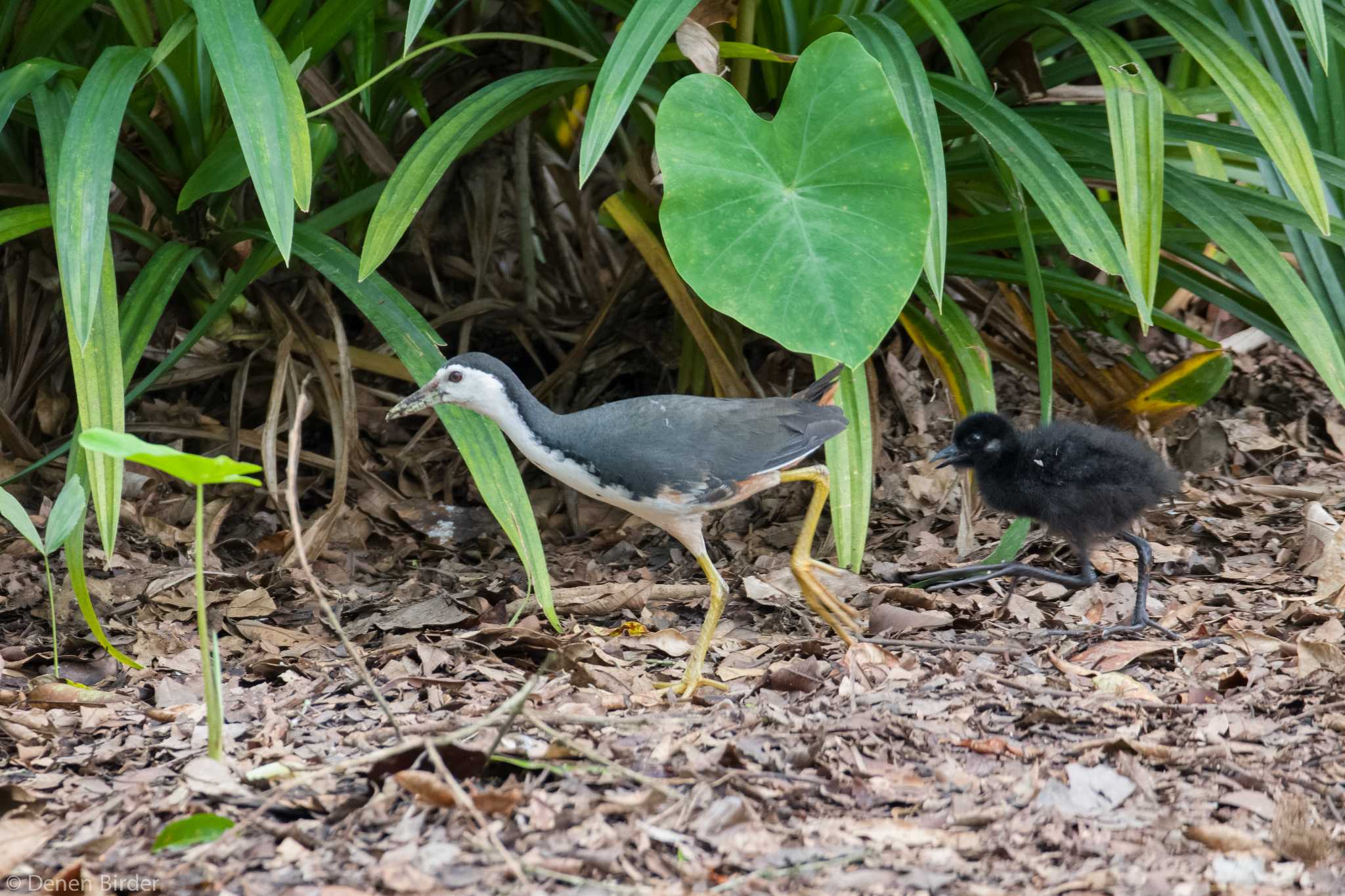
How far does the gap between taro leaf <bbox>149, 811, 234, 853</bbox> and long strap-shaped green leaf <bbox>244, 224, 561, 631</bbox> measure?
1.21 m

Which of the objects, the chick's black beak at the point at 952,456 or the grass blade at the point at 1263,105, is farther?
the chick's black beak at the point at 952,456

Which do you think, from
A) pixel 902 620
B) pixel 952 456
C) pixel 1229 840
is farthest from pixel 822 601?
pixel 1229 840

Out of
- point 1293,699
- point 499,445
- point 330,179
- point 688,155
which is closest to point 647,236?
point 688,155

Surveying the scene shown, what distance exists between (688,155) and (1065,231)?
1037 mm

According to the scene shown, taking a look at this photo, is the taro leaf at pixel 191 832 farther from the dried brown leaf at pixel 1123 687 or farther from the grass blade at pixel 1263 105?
the grass blade at pixel 1263 105

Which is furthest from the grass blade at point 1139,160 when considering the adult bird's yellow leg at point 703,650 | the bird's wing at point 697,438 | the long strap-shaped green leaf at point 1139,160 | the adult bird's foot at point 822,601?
the adult bird's yellow leg at point 703,650

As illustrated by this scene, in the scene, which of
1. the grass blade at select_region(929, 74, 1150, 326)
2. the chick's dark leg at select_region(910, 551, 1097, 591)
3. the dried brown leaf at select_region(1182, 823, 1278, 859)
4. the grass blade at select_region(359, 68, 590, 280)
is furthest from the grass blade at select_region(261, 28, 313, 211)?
the dried brown leaf at select_region(1182, 823, 1278, 859)

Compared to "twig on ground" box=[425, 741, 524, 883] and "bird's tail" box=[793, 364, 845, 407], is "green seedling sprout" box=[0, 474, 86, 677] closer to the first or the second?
"twig on ground" box=[425, 741, 524, 883]

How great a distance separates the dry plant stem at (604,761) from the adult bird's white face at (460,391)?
1097 millimetres

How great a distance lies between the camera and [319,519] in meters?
3.94

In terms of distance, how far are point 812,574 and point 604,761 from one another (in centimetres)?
138

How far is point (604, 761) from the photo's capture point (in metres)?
2.32

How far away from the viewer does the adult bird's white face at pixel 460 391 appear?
3.34 m

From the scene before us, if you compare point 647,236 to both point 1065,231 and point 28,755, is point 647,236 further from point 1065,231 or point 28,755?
point 28,755
